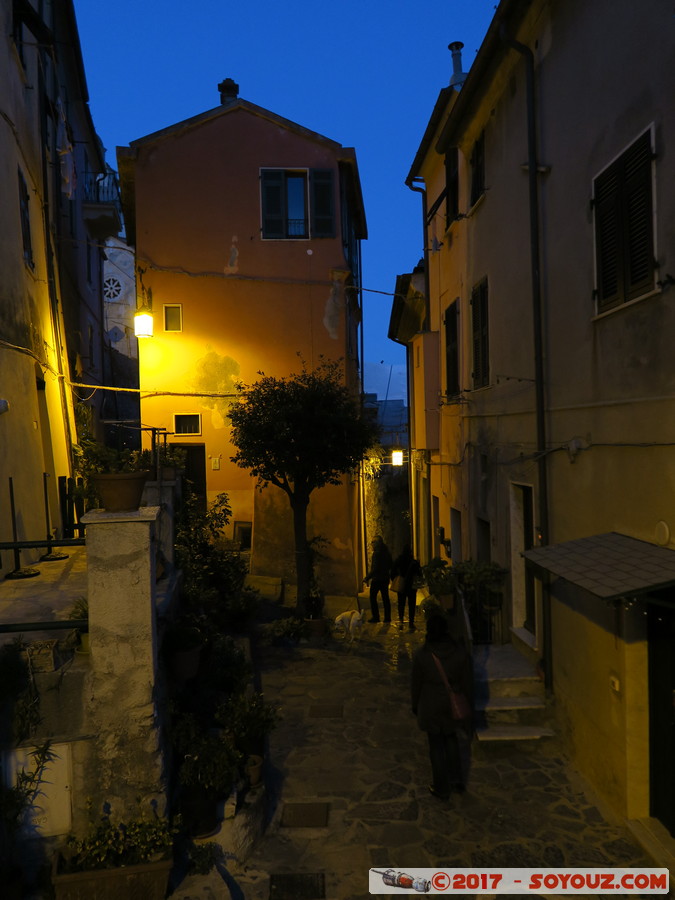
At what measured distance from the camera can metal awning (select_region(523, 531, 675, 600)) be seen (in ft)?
15.9

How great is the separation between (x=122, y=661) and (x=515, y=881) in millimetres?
3568

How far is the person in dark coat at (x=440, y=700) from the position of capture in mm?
6777

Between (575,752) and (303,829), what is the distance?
119 inches

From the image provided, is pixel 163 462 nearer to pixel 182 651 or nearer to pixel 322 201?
pixel 182 651

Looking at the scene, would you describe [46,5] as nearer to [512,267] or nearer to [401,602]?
[512,267]

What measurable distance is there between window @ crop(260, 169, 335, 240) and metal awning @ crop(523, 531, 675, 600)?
12828 millimetres

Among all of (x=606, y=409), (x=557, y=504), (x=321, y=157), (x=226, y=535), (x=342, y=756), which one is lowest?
(x=342, y=756)

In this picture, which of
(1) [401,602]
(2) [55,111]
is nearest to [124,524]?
(1) [401,602]

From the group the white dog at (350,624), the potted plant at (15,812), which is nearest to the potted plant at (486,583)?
the white dog at (350,624)

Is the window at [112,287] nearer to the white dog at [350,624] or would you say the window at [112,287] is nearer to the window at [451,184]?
the window at [451,184]

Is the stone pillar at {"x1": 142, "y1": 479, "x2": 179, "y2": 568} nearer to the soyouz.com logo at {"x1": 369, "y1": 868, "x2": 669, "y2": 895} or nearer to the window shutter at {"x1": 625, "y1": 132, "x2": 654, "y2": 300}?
the soyouz.com logo at {"x1": 369, "y1": 868, "x2": 669, "y2": 895}

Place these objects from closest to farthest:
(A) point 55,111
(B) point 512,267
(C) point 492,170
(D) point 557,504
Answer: (D) point 557,504 → (B) point 512,267 → (C) point 492,170 → (A) point 55,111

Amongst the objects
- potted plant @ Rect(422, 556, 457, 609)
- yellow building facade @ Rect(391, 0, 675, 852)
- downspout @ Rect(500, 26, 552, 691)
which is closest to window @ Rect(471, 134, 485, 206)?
yellow building facade @ Rect(391, 0, 675, 852)

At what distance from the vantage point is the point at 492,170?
10219 millimetres
